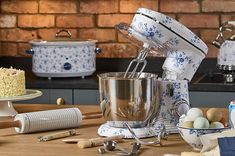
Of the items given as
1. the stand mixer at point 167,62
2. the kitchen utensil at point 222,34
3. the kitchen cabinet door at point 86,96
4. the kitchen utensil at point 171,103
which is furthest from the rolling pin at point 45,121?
the kitchen utensil at point 222,34

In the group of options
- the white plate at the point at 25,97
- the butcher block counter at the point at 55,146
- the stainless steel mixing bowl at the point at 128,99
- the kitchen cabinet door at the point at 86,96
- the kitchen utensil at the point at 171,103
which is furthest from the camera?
the kitchen cabinet door at the point at 86,96

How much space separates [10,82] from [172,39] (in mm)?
587

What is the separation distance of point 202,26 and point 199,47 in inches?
71.8

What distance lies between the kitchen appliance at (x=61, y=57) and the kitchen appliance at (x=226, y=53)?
0.73 meters

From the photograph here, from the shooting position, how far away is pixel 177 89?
6.03ft

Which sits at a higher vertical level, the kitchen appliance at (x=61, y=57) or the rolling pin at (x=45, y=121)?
the kitchen appliance at (x=61, y=57)

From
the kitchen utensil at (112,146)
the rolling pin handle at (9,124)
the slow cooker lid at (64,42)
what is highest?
the slow cooker lid at (64,42)

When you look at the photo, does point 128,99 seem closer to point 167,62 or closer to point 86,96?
point 167,62

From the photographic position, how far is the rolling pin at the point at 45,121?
5.85 feet

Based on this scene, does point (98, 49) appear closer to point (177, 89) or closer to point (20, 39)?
point (20, 39)

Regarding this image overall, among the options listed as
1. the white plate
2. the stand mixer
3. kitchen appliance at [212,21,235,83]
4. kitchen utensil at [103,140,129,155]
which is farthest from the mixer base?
kitchen appliance at [212,21,235,83]

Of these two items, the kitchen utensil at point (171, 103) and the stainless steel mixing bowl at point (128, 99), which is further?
the kitchen utensil at point (171, 103)

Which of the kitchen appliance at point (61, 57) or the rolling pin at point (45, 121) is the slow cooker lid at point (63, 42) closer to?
the kitchen appliance at point (61, 57)

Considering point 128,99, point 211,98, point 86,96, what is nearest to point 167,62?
point 128,99
